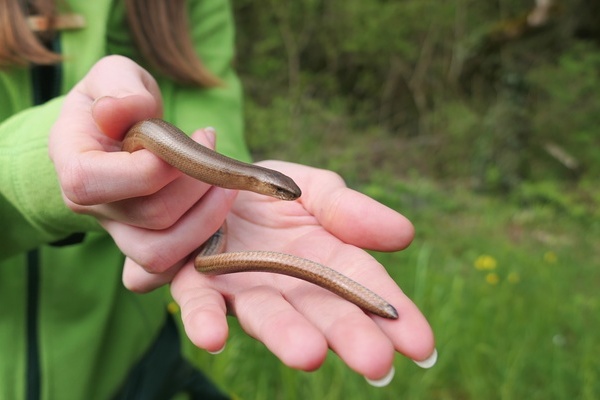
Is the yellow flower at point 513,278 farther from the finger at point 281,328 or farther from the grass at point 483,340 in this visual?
the finger at point 281,328

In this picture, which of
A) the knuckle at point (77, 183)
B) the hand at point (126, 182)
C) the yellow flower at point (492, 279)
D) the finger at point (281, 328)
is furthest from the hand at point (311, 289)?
the yellow flower at point (492, 279)

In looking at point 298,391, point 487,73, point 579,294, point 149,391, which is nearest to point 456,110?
point 487,73

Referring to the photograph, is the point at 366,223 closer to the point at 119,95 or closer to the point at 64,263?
the point at 119,95

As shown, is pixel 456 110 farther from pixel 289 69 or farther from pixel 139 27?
pixel 139 27

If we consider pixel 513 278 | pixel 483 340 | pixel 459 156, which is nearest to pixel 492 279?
pixel 513 278

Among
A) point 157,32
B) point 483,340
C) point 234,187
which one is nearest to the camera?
point 234,187
